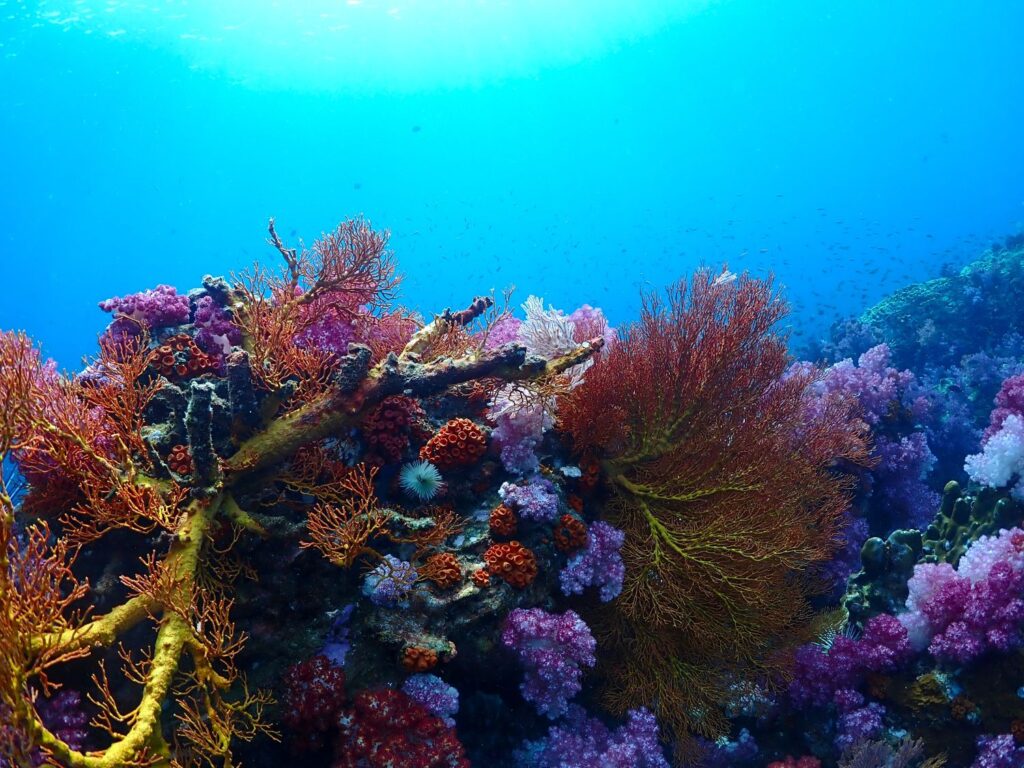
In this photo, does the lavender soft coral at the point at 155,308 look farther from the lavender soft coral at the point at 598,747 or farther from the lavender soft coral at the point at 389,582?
the lavender soft coral at the point at 598,747

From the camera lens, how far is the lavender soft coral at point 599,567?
506cm

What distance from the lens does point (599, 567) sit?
513 cm

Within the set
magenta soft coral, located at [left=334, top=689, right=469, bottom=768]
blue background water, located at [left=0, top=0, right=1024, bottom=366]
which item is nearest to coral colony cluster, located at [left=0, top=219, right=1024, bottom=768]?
magenta soft coral, located at [left=334, top=689, right=469, bottom=768]

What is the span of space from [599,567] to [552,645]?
811 millimetres

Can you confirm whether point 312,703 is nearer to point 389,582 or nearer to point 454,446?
point 389,582

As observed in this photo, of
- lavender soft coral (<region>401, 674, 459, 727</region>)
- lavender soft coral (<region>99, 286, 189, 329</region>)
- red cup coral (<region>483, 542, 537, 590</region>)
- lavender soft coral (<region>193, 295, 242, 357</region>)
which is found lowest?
lavender soft coral (<region>401, 674, 459, 727</region>)

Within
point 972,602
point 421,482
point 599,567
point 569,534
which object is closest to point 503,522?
point 569,534

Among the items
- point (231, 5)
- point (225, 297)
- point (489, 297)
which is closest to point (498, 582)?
point (489, 297)

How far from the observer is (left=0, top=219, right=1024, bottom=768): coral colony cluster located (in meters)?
4.01

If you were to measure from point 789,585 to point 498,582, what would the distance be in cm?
354

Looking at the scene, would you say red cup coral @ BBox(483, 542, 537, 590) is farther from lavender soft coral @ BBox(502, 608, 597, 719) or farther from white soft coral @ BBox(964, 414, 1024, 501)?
white soft coral @ BBox(964, 414, 1024, 501)

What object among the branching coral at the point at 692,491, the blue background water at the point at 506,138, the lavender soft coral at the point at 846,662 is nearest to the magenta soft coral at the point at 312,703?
the branching coral at the point at 692,491

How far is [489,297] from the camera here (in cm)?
629

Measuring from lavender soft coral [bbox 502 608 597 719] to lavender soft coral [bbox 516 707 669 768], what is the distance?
1.70ft
